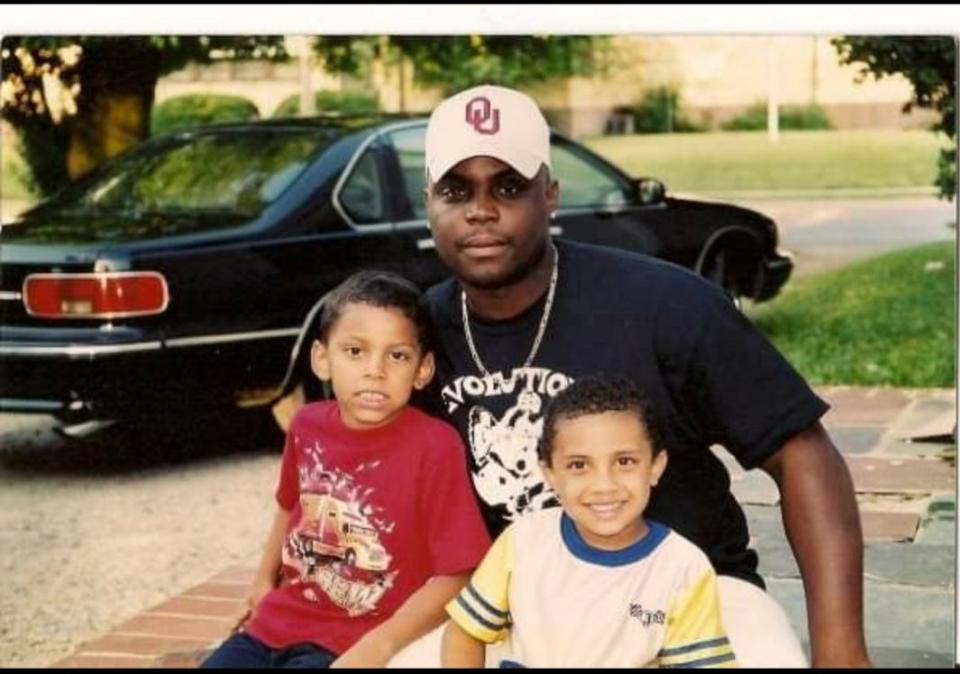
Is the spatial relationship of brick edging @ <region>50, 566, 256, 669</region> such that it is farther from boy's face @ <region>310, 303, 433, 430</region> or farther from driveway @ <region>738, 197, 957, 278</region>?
driveway @ <region>738, 197, 957, 278</region>

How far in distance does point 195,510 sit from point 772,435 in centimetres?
218

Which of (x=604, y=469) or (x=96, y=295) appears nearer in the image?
(x=604, y=469)

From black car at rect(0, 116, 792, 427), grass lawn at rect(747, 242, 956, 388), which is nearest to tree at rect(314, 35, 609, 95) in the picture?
black car at rect(0, 116, 792, 427)

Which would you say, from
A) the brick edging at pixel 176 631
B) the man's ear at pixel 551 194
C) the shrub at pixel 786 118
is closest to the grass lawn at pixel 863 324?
the shrub at pixel 786 118

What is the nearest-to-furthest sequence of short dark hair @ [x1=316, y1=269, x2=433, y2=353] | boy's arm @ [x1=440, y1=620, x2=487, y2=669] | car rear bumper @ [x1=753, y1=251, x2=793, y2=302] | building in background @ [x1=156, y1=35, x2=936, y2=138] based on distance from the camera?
boy's arm @ [x1=440, y1=620, x2=487, y2=669], short dark hair @ [x1=316, y1=269, x2=433, y2=353], building in background @ [x1=156, y1=35, x2=936, y2=138], car rear bumper @ [x1=753, y1=251, x2=793, y2=302]

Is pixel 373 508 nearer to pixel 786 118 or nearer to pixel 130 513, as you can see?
pixel 786 118

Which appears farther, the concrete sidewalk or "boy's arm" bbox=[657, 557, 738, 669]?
the concrete sidewalk

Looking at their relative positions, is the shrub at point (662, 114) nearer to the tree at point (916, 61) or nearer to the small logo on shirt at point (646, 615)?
the tree at point (916, 61)

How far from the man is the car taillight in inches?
62.9

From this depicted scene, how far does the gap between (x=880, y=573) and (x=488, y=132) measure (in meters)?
1.67

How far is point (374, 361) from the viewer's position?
7.02 ft

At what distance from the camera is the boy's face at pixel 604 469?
1944 mm

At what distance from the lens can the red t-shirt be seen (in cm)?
211

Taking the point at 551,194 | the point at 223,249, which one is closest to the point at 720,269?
the point at 223,249
